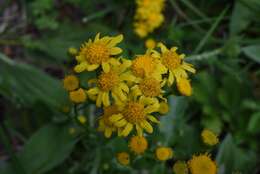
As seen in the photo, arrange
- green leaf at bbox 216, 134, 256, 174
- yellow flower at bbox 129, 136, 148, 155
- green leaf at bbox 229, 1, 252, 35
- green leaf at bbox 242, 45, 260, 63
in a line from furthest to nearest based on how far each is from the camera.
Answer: green leaf at bbox 229, 1, 252, 35
green leaf at bbox 242, 45, 260, 63
green leaf at bbox 216, 134, 256, 174
yellow flower at bbox 129, 136, 148, 155

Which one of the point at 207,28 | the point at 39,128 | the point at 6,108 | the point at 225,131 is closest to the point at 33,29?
the point at 6,108

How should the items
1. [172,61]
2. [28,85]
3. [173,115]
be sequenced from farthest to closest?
[28,85]
[173,115]
[172,61]

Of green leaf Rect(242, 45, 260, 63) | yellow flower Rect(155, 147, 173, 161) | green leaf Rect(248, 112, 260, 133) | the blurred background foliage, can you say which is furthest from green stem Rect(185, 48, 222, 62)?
yellow flower Rect(155, 147, 173, 161)

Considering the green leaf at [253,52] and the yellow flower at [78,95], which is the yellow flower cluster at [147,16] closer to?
the green leaf at [253,52]

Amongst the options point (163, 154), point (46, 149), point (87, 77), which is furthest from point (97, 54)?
point (46, 149)

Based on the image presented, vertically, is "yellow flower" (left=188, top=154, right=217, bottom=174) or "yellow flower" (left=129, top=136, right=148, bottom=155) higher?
"yellow flower" (left=129, top=136, right=148, bottom=155)

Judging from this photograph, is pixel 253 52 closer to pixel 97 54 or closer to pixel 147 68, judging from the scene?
pixel 147 68

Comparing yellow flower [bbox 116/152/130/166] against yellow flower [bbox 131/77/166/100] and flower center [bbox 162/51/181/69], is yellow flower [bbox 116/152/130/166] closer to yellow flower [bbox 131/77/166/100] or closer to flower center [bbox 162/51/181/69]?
yellow flower [bbox 131/77/166/100]

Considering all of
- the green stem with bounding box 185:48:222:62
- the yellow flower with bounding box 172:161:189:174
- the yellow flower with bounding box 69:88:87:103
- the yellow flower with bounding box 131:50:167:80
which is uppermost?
the green stem with bounding box 185:48:222:62

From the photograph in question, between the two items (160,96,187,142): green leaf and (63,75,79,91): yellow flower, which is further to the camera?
(160,96,187,142): green leaf
